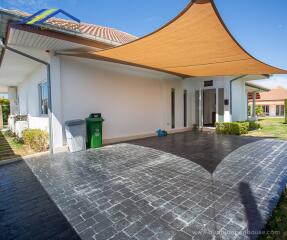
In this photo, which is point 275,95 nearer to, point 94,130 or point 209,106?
point 209,106

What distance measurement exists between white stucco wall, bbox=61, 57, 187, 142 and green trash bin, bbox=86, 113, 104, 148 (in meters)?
0.61

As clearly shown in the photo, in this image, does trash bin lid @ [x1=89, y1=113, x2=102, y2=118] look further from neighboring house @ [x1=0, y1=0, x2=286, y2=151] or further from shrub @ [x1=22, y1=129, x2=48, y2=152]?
shrub @ [x1=22, y1=129, x2=48, y2=152]

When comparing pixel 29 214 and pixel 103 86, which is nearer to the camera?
pixel 29 214

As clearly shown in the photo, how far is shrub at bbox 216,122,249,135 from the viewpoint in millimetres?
13281

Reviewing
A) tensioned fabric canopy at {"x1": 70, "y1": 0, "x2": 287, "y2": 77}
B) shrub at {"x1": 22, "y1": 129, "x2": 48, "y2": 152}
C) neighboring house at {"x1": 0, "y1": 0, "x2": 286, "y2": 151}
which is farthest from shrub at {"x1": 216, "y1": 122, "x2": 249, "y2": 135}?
shrub at {"x1": 22, "y1": 129, "x2": 48, "y2": 152}

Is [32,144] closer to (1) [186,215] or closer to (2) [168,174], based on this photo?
(2) [168,174]

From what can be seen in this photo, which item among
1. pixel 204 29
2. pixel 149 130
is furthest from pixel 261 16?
pixel 149 130

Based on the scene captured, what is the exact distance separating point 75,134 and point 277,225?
7.51 meters

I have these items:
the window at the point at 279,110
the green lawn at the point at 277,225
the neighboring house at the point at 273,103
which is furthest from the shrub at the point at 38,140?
the window at the point at 279,110

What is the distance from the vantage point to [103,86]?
10.1 metres

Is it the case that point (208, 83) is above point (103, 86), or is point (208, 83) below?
above

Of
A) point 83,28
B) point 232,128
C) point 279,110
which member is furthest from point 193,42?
point 279,110

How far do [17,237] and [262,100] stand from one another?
49370 millimetres

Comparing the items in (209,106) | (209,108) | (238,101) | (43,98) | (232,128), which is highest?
(43,98)
